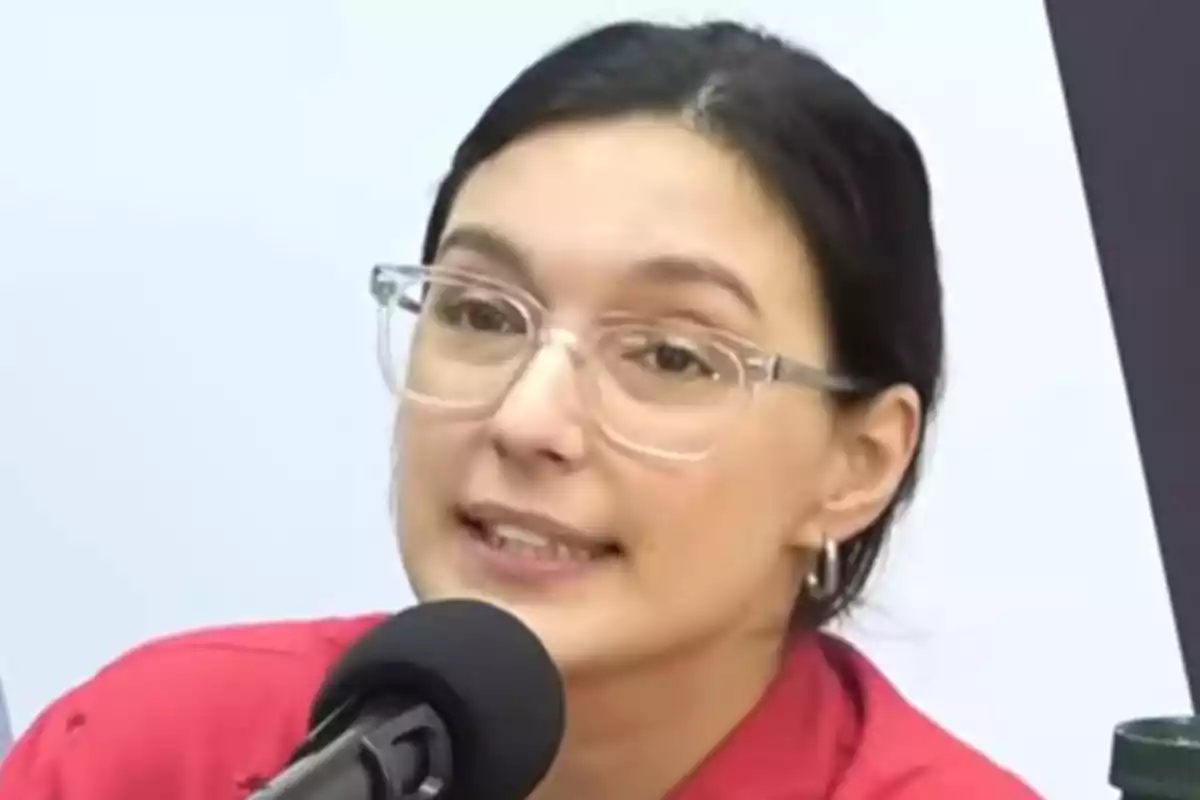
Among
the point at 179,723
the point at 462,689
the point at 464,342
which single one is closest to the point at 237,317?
the point at 179,723

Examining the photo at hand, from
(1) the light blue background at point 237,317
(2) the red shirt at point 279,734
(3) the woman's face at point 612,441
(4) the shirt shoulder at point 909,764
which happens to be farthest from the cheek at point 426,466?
(1) the light blue background at point 237,317

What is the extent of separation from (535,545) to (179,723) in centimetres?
32

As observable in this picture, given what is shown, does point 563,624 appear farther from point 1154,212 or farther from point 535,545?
point 1154,212

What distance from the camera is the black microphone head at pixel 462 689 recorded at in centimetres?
56

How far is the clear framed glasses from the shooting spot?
82 centimetres

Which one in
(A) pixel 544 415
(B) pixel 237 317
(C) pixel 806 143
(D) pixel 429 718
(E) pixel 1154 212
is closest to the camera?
(D) pixel 429 718

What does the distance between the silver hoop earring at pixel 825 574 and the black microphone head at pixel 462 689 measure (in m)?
0.34

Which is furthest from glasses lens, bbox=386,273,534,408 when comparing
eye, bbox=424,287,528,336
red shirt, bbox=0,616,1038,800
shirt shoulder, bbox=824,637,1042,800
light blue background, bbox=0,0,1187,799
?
light blue background, bbox=0,0,1187,799

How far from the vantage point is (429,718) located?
0.56m

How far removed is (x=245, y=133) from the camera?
140 centimetres

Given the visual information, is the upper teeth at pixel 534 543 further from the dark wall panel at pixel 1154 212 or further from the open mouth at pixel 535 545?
the dark wall panel at pixel 1154 212

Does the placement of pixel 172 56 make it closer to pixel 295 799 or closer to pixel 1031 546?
pixel 1031 546

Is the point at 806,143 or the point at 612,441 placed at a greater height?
the point at 806,143

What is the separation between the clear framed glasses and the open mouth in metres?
0.05
